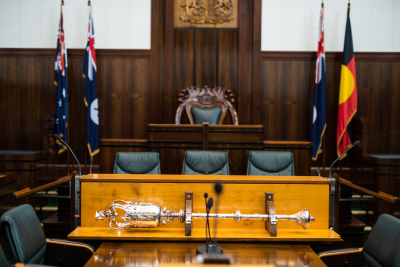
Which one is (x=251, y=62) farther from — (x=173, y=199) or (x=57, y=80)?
(x=173, y=199)

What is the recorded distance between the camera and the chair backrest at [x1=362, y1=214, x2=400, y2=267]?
1535 millimetres

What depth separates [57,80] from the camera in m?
5.17

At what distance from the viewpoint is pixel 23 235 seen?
162 cm

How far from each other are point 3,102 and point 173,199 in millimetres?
4989

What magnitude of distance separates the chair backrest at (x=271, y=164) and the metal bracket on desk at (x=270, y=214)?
5.07ft

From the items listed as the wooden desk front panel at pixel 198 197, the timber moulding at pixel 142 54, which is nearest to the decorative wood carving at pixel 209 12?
the timber moulding at pixel 142 54

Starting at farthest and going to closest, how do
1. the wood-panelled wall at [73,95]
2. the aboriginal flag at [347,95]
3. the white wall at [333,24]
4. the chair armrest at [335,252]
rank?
1. the wood-panelled wall at [73,95]
2. the white wall at [333,24]
3. the aboriginal flag at [347,95]
4. the chair armrest at [335,252]

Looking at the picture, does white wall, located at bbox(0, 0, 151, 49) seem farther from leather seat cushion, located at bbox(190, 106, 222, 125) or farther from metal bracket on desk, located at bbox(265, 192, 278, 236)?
metal bracket on desk, located at bbox(265, 192, 278, 236)

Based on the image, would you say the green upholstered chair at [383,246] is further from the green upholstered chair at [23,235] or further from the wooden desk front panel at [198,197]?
the green upholstered chair at [23,235]

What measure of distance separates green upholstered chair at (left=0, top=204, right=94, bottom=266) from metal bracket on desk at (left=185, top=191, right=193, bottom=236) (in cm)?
57

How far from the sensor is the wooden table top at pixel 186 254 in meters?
1.47

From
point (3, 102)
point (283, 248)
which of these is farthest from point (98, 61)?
point (283, 248)

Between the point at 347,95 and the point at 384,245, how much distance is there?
12.5 ft

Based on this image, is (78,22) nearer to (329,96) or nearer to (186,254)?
(329,96)
